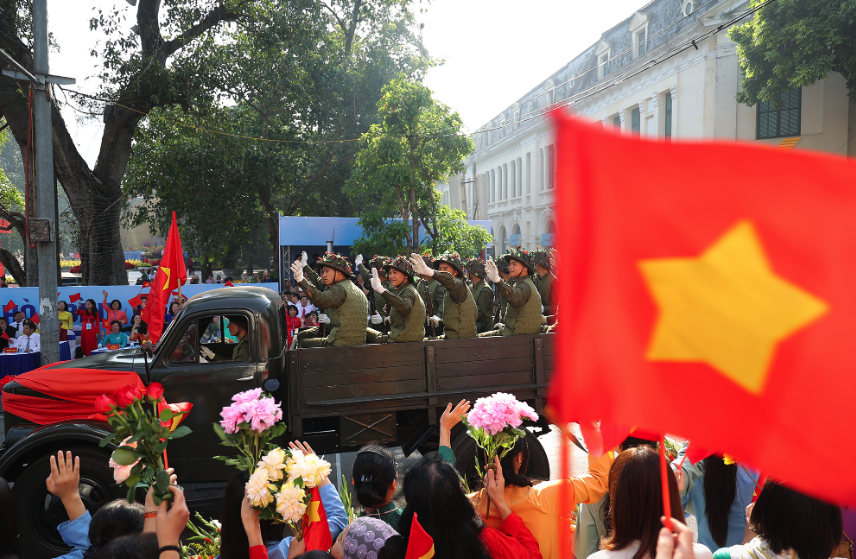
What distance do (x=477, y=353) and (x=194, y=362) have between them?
102 inches

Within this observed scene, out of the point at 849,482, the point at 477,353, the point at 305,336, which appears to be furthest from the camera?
the point at 305,336

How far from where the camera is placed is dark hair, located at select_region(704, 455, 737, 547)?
3.33 m

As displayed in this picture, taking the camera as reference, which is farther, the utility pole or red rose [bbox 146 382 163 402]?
the utility pole

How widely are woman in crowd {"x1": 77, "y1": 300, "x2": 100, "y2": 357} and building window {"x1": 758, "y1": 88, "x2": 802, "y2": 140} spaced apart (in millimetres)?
20880

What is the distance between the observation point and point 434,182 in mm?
17078

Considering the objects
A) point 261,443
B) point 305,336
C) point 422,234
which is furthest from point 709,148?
point 422,234

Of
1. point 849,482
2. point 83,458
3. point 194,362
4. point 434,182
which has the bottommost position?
point 83,458

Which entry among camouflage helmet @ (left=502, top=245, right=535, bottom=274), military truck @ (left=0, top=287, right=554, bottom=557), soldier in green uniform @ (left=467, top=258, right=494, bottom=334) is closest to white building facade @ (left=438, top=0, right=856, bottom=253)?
soldier in green uniform @ (left=467, top=258, right=494, bottom=334)

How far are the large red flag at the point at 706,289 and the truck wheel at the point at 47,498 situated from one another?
4.67 metres

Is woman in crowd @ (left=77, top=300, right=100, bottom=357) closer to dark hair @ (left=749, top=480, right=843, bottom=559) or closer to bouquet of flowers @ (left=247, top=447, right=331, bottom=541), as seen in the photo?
bouquet of flowers @ (left=247, top=447, right=331, bottom=541)

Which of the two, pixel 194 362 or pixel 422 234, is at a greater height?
pixel 422 234

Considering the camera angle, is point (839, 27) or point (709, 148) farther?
point (839, 27)

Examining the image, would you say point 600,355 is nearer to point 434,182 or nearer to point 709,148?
point 709,148

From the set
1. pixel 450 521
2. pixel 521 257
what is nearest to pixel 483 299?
pixel 521 257
